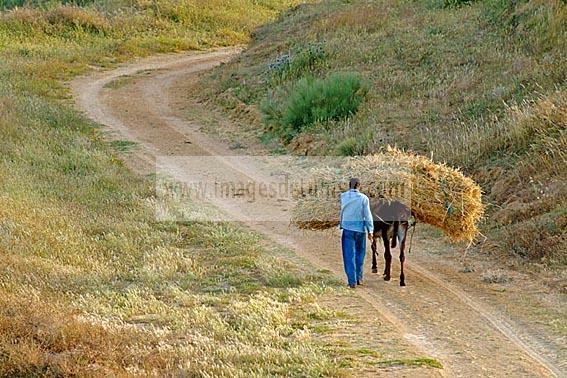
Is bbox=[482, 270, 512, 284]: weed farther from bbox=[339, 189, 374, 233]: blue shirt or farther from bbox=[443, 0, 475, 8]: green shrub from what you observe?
bbox=[443, 0, 475, 8]: green shrub

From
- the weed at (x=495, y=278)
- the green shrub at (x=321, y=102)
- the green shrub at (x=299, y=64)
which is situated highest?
the green shrub at (x=299, y=64)

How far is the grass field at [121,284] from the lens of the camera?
813 cm

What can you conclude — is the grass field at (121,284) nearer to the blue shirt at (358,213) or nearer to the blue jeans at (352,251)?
the blue jeans at (352,251)

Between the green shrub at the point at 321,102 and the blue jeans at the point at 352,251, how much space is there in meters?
9.27

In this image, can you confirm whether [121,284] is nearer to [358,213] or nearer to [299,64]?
[358,213]

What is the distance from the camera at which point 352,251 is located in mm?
10617

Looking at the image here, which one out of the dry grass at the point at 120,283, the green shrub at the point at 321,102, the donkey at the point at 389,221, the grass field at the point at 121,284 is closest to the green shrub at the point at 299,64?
the green shrub at the point at 321,102

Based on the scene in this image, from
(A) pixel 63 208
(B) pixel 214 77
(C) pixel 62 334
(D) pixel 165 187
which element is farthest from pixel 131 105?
(C) pixel 62 334

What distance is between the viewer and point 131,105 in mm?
25375

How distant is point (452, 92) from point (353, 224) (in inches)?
346

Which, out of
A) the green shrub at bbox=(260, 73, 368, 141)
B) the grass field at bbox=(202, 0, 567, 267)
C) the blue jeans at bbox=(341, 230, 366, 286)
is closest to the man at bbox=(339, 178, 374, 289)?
the blue jeans at bbox=(341, 230, 366, 286)

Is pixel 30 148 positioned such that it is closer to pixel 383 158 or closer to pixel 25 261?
pixel 25 261

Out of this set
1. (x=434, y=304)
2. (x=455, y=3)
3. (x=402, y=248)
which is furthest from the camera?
(x=455, y=3)

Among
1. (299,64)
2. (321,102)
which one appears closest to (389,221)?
(321,102)
